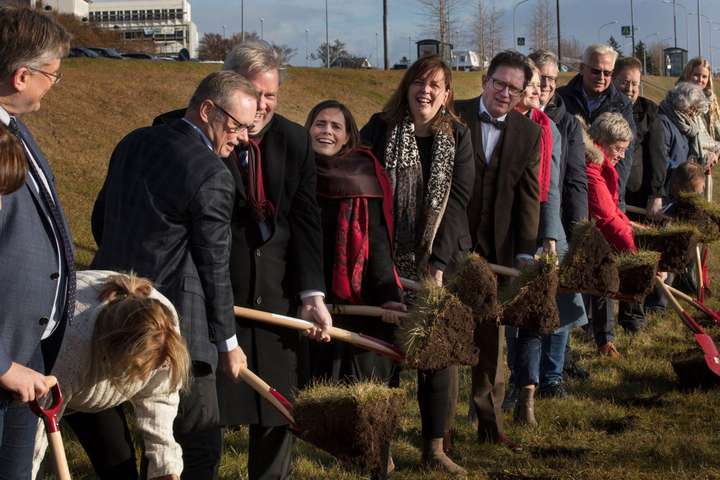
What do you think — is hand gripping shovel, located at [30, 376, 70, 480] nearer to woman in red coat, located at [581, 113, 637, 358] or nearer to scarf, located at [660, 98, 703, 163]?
woman in red coat, located at [581, 113, 637, 358]

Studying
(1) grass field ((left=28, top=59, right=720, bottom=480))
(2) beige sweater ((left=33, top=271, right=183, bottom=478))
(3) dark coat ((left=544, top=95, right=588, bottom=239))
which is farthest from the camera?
(3) dark coat ((left=544, top=95, right=588, bottom=239))

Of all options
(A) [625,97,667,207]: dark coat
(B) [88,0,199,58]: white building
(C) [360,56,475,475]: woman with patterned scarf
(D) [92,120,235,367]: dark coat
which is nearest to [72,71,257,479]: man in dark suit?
(D) [92,120,235,367]: dark coat

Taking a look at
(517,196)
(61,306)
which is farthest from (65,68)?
(61,306)

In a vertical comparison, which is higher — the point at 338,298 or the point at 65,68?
the point at 65,68

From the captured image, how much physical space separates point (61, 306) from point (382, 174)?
81.5 inches

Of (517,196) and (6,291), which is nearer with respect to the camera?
(6,291)

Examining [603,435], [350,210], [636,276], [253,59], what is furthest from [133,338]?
[636,276]

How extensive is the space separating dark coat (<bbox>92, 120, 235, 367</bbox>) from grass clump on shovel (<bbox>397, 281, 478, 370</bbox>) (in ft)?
3.33

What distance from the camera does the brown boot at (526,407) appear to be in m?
6.26

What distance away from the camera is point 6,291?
3.04 meters

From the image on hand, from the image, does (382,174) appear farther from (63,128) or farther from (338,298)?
(63,128)

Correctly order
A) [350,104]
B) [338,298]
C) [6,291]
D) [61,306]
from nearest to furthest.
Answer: [6,291] → [61,306] → [338,298] → [350,104]

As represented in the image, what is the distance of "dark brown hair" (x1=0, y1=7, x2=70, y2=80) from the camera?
321 cm

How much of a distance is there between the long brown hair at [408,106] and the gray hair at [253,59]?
3.28 ft
